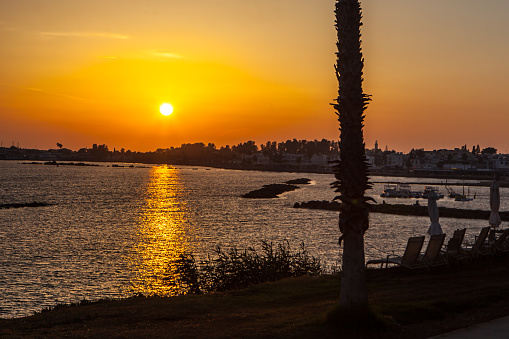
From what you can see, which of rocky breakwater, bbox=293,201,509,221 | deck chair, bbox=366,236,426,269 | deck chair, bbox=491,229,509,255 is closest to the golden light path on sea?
deck chair, bbox=366,236,426,269

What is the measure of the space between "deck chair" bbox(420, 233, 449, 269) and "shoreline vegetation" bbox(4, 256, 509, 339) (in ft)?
0.98

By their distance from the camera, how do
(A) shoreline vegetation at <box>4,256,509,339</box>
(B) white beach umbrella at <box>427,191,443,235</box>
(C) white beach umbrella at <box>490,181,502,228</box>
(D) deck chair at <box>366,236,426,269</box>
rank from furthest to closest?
(C) white beach umbrella at <box>490,181,502,228</box>
(B) white beach umbrella at <box>427,191,443,235</box>
(D) deck chair at <box>366,236,426,269</box>
(A) shoreline vegetation at <box>4,256,509,339</box>

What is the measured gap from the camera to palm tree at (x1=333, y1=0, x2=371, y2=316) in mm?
9125

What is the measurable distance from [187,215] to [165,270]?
3862cm

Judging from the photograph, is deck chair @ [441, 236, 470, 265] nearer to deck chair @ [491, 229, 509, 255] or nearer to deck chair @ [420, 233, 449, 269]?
deck chair @ [420, 233, 449, 269]

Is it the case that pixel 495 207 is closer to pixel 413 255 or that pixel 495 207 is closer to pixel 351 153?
pixel 413 255

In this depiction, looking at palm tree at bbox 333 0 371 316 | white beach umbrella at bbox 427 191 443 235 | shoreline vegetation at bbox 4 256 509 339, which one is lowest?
shoreline vegetation at bbox 4 256 509 339

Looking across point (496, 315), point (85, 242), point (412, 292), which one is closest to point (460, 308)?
point (496, 315)

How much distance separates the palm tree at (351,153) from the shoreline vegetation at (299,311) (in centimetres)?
78

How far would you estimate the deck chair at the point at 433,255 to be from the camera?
13992 millimetres

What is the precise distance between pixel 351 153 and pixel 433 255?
6327 mm

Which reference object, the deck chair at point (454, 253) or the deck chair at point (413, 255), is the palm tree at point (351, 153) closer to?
the deck chair at point (413, 255)

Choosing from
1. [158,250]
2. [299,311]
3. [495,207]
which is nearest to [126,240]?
[158,250]

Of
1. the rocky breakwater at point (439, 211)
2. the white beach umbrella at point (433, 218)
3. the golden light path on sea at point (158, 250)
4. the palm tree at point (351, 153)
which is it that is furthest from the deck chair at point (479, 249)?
the rocky breakwater at point (439, 211)
